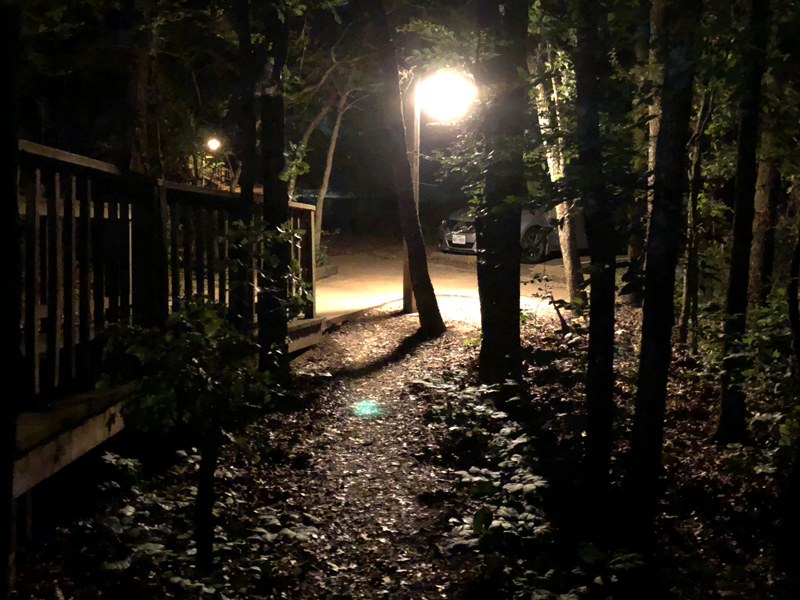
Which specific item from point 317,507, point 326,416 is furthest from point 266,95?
point 317,507

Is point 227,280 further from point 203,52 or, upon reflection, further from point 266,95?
point 203,52

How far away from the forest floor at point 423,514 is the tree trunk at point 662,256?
41 centimetres

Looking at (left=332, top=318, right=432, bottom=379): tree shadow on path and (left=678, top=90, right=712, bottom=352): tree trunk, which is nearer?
(left=678, top=90, right=712, bottom=352): tree trunk

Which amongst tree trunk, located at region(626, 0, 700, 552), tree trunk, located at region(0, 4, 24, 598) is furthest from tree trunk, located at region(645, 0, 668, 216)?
tree trunk, located at region(0, 4, 24, 598)

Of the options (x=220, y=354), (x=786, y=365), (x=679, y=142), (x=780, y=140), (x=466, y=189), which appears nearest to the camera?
(x=220, y=354)

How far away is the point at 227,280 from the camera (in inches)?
271

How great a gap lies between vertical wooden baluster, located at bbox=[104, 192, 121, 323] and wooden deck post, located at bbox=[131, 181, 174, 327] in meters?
0.24

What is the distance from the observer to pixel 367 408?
24.6 feet

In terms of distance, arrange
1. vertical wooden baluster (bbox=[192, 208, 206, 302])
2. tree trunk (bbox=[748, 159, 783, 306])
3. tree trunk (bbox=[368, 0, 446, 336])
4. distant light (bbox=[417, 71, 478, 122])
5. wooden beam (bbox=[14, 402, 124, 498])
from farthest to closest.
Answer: tree trunk (bbox=[368, 0, 446, 336]) < distant light (bbox=[417, 71, 478, 122]) < tree trunk (bbox=[748, 159, 783, 306]) < vertical wooden baluster (bbox=[192, 208, 206, 302]) < wooden beam (bbox=[14, 402, 124, 498])

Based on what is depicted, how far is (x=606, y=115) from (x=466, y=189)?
2006mm

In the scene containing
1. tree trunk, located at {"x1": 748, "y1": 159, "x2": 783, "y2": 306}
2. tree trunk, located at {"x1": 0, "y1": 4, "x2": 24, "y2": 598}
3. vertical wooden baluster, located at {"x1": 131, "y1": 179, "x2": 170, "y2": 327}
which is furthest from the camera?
tree trunk, located at {"x1": 748, "y1": 159, "x2": 783, "y2": 306}

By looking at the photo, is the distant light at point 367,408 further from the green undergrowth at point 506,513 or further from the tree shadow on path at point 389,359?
the tree shadow on path at point 389,359

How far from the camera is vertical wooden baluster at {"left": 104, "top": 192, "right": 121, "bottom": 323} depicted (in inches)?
198

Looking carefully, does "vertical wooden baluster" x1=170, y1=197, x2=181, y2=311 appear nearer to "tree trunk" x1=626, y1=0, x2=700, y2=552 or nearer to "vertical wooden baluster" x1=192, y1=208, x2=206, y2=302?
"vertical wooden baluster" x1=192, y1=208, x2=206, y2=302
